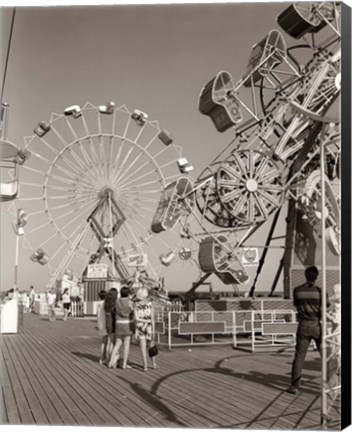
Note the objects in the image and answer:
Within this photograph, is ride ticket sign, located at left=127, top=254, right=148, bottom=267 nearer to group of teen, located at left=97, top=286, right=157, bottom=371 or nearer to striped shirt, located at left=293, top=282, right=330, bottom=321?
group of teen, located at left=97, top=286, right=157, bottom=371

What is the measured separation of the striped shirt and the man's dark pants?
6cm

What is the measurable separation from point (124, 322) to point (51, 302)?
7.07 m

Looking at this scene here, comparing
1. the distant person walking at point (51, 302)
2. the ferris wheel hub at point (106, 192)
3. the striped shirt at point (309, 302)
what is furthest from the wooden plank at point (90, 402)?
the distant person walking at point (51, 302)

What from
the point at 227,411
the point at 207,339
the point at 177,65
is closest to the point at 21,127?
the point at 177,65

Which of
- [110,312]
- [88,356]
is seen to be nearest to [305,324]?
[110,312]

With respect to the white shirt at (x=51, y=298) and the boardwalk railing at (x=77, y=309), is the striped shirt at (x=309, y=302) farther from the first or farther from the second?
the boardwalk railing at (x=77, y=309)

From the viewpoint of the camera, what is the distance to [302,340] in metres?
6.75

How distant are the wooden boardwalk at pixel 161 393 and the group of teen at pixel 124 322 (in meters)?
0.23

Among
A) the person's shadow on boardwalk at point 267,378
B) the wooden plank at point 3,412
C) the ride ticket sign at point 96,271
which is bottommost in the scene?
the wooden plank at point 3,412

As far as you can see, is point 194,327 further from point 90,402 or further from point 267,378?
point 90,402

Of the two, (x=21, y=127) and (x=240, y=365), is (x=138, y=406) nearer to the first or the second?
(x=240, y=365)

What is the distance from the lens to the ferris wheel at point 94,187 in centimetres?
781

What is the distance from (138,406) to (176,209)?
10.2ft

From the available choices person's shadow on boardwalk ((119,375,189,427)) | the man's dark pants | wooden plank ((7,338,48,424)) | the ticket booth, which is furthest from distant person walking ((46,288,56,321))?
the man's dark pants
